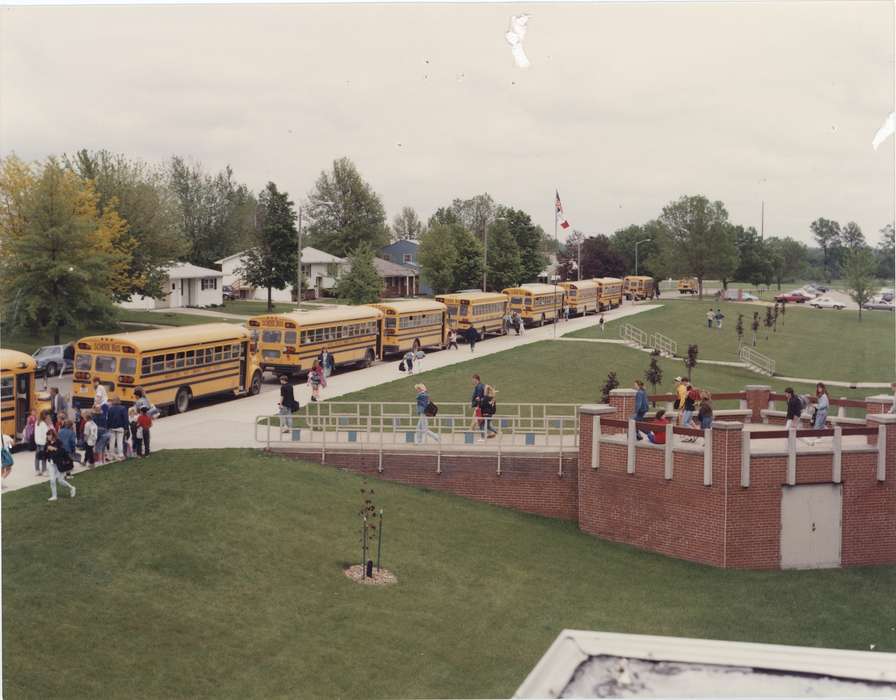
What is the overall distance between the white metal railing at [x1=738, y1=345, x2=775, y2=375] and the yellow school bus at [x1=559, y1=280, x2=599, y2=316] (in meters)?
15.1

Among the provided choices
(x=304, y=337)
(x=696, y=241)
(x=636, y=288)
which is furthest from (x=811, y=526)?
(x=696, y=241)

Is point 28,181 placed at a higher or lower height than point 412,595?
higher

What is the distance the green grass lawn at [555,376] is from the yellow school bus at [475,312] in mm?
2048

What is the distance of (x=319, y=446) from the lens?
26438 millimetres

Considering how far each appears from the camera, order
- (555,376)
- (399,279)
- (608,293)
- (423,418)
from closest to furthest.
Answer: (423,418) < (555,376) < (608,293) < (399,279)

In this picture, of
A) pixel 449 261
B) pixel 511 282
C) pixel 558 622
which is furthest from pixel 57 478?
pixel 511 282

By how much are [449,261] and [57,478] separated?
59.1 m

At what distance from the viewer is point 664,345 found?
200 feet

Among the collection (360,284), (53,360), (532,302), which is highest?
(360,284)

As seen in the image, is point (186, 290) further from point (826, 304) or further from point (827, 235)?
point (827, 235)

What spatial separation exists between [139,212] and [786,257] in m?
115

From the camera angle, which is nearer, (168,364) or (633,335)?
(168,364)

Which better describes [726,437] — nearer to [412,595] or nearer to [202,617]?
[412,595]

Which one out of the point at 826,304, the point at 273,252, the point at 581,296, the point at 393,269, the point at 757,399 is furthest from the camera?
the point at 826,304
